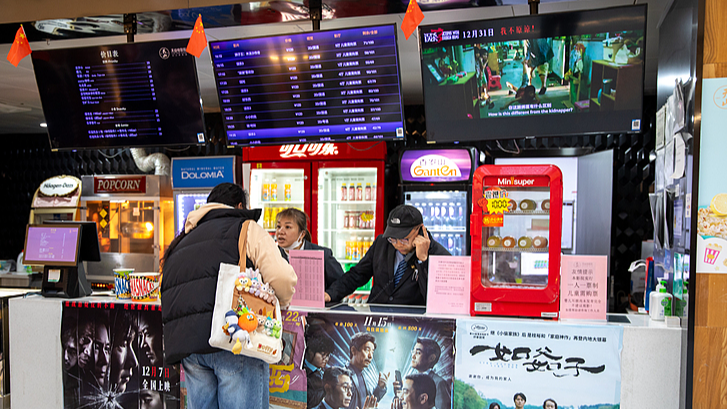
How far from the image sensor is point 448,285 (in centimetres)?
281

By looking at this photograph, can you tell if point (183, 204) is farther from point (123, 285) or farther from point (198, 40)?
point (198, 40)

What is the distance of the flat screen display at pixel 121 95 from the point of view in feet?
10.8

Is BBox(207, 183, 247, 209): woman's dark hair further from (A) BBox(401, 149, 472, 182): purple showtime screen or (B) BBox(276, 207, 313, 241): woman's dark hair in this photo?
(A) BBox(401, 149, 472, 182): purple showtime screen

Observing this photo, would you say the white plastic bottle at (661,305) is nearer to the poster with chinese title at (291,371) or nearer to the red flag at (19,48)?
the poster with chinese title at (291,371)

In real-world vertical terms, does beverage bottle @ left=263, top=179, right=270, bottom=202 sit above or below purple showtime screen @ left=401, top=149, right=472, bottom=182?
below

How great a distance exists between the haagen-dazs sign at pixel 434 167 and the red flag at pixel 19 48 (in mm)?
3658

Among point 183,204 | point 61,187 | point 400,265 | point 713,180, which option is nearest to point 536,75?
point 713,180

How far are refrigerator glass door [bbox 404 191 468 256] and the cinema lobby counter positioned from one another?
295cm

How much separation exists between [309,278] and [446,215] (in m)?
3.17

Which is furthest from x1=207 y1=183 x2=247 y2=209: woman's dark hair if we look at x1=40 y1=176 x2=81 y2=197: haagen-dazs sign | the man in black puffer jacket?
x1=40 y1=176 x2=81 y2=197: haagen-dazs sign

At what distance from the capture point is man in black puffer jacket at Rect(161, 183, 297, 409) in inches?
88.1

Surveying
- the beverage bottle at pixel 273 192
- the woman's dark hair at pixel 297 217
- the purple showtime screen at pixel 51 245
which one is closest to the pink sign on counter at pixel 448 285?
the woman's dark hair at pixel 297 217

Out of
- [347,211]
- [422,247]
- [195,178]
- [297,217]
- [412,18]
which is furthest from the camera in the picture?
[195,178]

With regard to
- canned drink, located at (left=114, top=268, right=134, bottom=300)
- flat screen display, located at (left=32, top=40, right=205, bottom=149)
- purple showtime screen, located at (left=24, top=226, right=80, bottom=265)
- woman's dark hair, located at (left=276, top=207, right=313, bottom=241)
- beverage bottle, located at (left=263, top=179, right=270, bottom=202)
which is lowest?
canned drink, located at (left=114, top=268, right=134, bottom=300)
